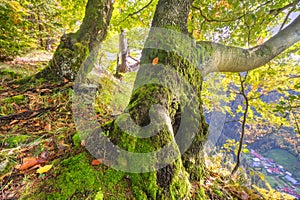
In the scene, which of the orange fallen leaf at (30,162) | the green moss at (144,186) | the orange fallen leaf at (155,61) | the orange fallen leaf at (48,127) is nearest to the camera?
the green moss at (144,186)

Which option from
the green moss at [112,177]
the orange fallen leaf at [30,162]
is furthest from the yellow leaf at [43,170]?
the green moss at [112,177]

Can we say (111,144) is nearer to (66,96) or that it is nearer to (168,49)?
(168,49)

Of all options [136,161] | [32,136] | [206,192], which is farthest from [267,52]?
[32,136]

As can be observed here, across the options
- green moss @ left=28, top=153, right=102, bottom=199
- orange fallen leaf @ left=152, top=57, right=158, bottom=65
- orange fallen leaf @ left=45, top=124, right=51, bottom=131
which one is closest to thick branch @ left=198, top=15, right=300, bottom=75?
orange fallen leaf @ left=152, top=57, right=158, bottom=65

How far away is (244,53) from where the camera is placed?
2.23 meters

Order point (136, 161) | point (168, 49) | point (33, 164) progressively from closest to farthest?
point (136, 161)
point (33, 164)
point (168, 49)

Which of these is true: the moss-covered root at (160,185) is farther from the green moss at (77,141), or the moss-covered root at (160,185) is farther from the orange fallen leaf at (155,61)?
the orange fallen leaf at (155,61)

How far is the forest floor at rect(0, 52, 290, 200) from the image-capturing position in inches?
36.5

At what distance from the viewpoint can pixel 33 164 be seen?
47.6 inches

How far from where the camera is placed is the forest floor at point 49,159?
0.93 meters

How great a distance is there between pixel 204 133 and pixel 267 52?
5.31 ft

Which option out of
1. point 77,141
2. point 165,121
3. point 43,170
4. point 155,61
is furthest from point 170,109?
point 43,170

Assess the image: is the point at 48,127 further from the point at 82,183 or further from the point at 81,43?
the point at 81,43

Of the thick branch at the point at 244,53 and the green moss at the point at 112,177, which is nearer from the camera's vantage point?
the green moss at the point at 112,177
